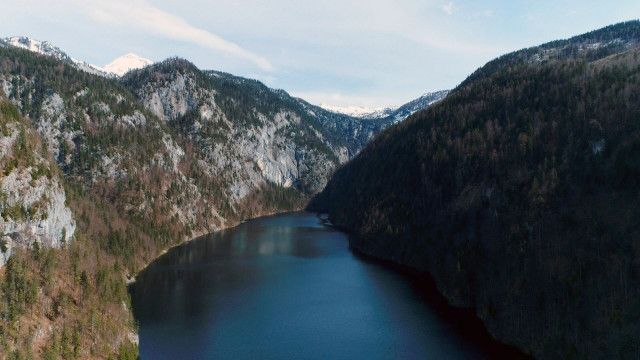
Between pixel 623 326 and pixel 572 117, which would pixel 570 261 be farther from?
pixel 572 117

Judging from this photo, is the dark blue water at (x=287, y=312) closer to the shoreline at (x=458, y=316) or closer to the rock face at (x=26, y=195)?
the shoreline at (x=458, y=316)

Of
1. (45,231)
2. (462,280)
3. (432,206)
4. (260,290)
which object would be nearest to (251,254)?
(260,290)

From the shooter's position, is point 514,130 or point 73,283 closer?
point 73,283

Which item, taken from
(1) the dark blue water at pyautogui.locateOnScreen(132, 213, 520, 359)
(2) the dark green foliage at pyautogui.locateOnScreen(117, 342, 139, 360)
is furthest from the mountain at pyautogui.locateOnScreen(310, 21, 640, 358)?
(2) the dark green foliage at pyautogui.locateOnScreen(117, 342, 139, 360)

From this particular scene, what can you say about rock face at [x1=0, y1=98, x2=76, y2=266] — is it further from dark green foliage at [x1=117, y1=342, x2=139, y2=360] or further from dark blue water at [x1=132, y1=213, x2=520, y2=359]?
dark blue water at [x1=132, y1=213, x2=520, y2=359]

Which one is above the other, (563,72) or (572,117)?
(563,72)

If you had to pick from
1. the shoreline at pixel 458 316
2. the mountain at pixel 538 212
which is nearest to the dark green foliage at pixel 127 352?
the shoreline at pixel 458 316
